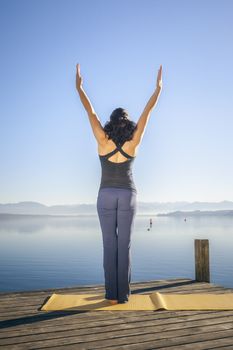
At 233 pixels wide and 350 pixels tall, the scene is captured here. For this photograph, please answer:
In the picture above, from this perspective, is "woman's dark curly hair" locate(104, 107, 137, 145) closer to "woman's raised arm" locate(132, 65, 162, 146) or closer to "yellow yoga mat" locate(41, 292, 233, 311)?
"woman's raised arm" locate(132, 65, 162, 146)

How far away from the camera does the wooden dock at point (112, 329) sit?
360 centimetres

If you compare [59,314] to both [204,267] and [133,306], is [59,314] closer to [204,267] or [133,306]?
[133,306]

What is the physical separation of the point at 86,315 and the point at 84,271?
3812 centimetres

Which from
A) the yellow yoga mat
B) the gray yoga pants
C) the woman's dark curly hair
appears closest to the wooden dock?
the yellow yoga mat

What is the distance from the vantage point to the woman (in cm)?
510

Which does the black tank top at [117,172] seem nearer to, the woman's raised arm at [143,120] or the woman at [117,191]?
the woman at [117,191]

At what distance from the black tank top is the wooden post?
382cm

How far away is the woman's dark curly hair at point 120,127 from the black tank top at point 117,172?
150 mm

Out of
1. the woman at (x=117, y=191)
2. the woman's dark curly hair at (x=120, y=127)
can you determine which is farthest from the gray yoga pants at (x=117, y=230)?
the woman's dark curly hair at (x=120, y=127)

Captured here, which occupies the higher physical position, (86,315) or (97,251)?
(86,315)

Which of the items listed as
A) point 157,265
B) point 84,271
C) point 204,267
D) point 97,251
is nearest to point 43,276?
point 84,271

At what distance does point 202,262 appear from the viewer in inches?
317

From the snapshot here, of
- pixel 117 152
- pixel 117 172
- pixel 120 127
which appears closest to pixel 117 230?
pixel 117 172

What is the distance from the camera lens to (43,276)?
123ft
